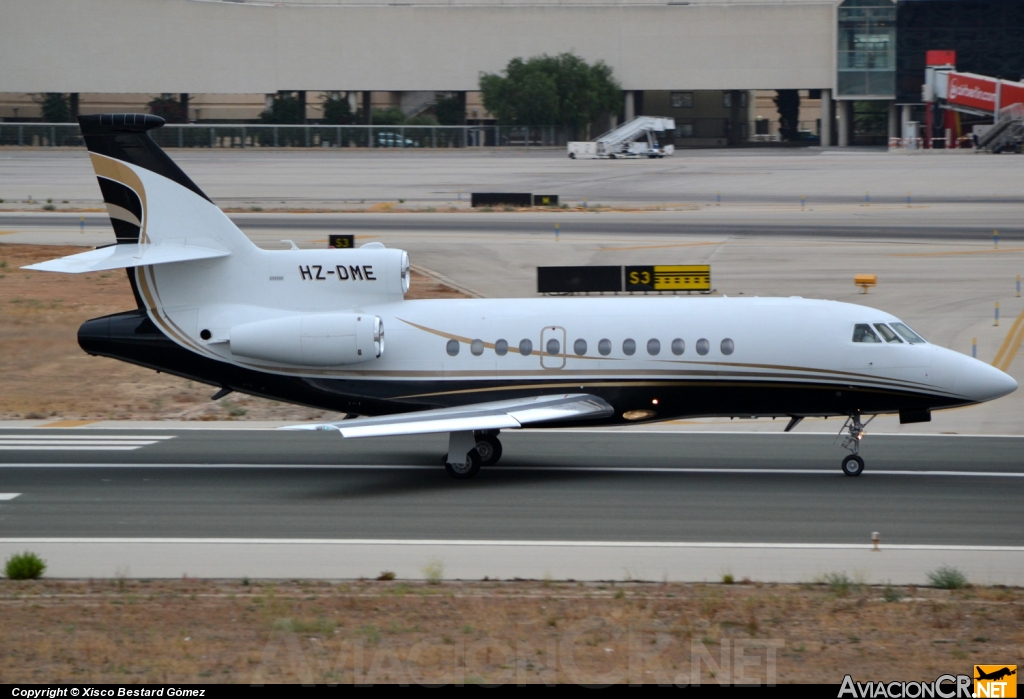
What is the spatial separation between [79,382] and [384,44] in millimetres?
98549

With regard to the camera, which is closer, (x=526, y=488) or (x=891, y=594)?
(x=891, y=594)

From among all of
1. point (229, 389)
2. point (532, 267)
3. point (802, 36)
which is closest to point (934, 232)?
point (532, 267)

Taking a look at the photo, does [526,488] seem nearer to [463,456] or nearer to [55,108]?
[463,456]

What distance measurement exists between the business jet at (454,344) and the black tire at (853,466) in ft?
0.11

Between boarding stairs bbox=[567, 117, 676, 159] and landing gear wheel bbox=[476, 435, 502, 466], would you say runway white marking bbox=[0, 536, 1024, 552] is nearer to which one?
landing gear wheel bbox=[476, 435, 502, 466]

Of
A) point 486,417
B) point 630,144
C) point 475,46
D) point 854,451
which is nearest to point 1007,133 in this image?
point 630,144

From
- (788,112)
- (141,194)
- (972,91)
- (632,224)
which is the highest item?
(972,91)

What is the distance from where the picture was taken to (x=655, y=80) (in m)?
124

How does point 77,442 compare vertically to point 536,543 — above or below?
below

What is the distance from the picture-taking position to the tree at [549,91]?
11888 centimetres

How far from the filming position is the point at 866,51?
389ft

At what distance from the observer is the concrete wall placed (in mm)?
119812

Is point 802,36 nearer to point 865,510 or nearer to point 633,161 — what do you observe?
point 633,161

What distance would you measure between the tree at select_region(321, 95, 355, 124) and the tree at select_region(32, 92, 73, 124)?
92.5 feet
